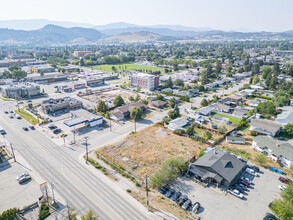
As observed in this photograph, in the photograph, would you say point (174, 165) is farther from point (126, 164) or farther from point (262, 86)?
point (262, 86)

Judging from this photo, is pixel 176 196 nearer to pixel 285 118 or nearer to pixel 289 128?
pixel 289 128

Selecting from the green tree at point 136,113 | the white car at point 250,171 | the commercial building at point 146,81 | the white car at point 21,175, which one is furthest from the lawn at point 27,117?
the white car at point 250,171

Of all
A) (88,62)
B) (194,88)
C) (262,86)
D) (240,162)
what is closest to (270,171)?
(240,162)

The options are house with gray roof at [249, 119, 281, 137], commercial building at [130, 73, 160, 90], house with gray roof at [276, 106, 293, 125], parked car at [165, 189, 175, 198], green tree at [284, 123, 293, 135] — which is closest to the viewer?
parked car at [165, 189, 175, 198]

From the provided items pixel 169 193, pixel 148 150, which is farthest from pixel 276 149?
pixel 148 150

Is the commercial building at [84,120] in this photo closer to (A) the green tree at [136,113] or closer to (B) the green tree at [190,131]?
(A) the green tree at [136,113]

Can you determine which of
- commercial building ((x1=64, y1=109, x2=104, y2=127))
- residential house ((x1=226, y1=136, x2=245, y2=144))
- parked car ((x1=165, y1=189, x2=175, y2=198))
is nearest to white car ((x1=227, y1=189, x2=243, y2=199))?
parked car ((x1=165, y1=189, x2=175, y2=198))

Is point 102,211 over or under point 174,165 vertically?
under

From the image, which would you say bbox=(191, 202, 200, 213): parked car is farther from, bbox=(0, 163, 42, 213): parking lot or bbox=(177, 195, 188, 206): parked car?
bbox=(0, 163, 42, 213): parking lot
